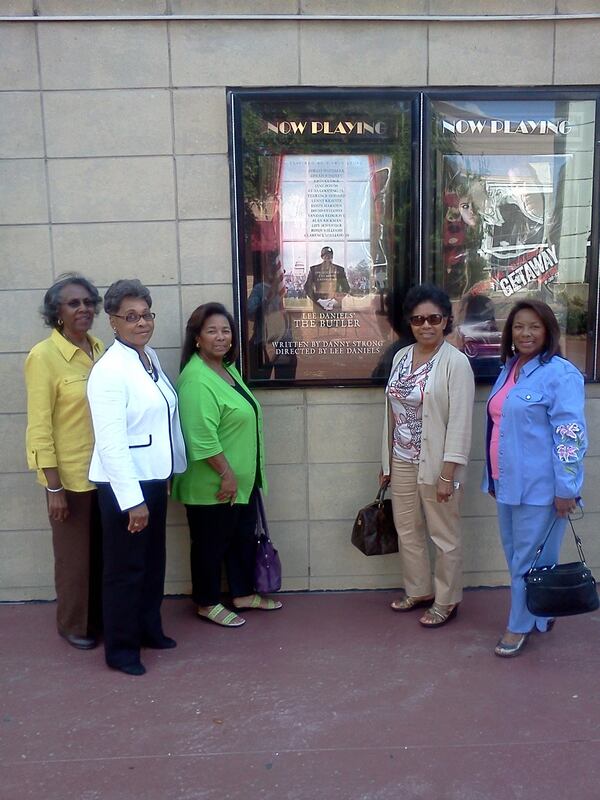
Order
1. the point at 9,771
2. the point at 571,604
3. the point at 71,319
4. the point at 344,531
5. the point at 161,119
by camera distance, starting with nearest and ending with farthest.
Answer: the point at 9,771 → the point at 571,604 → the point at 71,319 → the point at 161,119 → the point at 344,531

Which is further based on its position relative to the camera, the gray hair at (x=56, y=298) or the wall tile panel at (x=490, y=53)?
the wall tile panel at (x=490, y=53)

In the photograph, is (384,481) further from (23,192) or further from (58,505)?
(23,192)

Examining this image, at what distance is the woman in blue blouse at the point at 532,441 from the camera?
334 centimetres

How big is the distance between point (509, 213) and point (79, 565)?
3042 millimetres

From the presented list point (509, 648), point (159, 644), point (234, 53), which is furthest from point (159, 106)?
point (509, 648)

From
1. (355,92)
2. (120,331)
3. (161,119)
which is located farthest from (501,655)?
(161,119)

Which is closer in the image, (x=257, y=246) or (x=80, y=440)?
(x=80, y=440)

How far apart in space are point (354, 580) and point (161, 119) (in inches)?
112

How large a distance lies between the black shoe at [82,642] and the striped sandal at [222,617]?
1.94ft

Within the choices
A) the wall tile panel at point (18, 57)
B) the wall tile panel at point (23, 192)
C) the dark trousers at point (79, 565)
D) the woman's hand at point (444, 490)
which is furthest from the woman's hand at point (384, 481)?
the wall tile panel at point (18, 57)

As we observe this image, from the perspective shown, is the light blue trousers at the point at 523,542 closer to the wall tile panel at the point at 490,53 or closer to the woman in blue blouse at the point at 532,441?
the woman in blue blouse at the point at 532,441

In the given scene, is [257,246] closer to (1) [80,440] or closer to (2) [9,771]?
(1) [80,440]

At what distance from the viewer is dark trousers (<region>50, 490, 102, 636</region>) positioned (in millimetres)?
3674

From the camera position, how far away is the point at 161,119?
4000 millimetres
